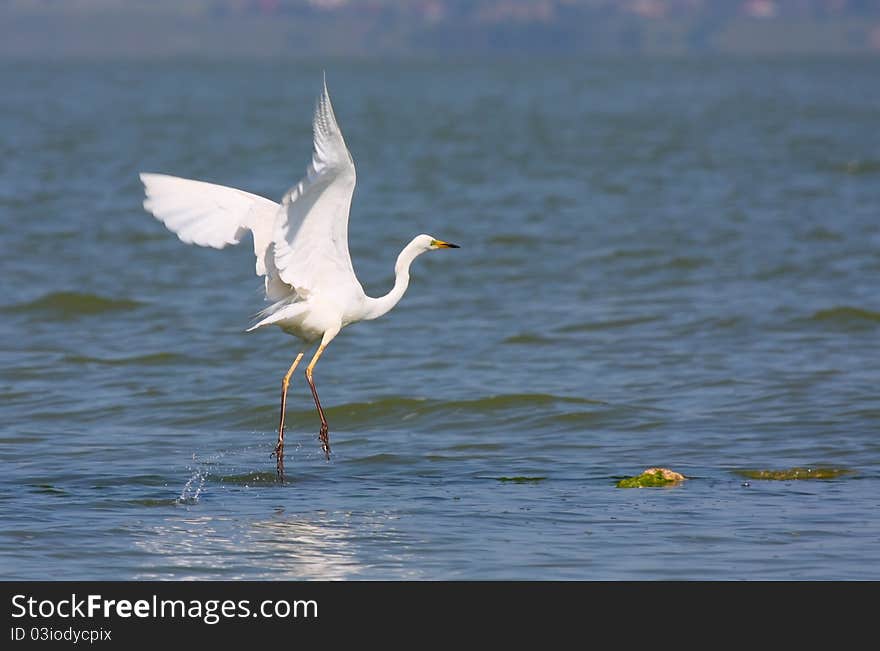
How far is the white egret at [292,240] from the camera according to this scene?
11133 millimetres

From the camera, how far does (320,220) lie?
36.8ft

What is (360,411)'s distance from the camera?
14.9 meters

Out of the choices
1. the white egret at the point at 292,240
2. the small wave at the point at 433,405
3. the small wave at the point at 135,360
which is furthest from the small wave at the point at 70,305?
the white egret at the point at 292,240

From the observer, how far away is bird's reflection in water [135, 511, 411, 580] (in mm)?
9375

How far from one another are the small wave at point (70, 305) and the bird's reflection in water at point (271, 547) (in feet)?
32.6

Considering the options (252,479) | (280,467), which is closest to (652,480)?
(280,467)

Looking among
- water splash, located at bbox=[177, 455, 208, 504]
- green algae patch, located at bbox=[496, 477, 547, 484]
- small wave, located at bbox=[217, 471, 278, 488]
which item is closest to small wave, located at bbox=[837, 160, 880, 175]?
green algae patch, located at bbox=[496, 477, 547, 484]

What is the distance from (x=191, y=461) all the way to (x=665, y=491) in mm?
3902

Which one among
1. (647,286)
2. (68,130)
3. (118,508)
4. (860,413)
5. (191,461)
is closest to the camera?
(118,508)

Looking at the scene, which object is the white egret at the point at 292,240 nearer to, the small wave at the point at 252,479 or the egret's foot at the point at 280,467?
the egret's foot at the point at 280,467

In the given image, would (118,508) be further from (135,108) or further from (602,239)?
(135,108)

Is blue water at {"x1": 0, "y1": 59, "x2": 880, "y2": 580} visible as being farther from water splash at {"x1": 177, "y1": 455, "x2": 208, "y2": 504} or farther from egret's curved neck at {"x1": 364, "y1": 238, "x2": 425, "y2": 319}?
egret's curved neck at {"x1": 364, "y1": 238, "x2": 425, "y2": 319}
